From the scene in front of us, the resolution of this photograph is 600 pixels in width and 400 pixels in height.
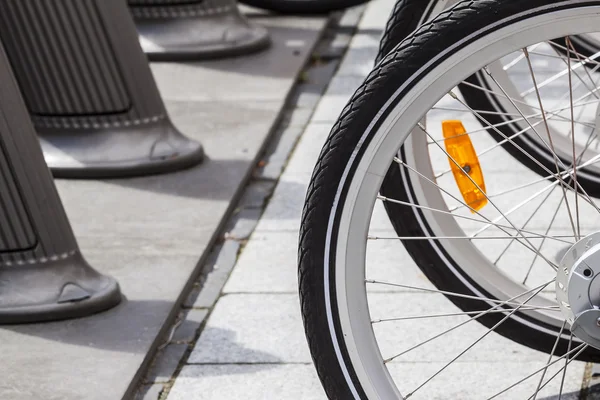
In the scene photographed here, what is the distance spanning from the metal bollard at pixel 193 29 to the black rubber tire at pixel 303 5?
813 millimetres

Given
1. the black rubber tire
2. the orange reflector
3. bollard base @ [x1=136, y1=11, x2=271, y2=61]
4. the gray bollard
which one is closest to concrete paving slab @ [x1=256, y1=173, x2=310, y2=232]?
the gray bollard

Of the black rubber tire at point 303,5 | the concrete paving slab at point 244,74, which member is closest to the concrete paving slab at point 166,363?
the concrete paving slab at point 244,74

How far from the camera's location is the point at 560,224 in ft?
12.6

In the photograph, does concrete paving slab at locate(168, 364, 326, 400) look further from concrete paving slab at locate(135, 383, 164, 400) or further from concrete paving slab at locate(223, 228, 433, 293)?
concrete paving slab at locate(223, 228, 433, 293)

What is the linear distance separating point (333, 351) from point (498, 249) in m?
1.62

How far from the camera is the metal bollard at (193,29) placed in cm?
618

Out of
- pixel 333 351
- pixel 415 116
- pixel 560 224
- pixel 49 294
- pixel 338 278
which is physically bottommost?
pixel 560 224

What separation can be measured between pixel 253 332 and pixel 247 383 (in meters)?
0.32

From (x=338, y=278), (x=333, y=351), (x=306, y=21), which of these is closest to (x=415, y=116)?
(x=338, y=278)

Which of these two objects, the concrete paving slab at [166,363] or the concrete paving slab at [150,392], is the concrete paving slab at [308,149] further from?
the concrete paving slab at [150,392]

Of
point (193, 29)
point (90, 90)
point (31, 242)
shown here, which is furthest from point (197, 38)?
point (31, 242)

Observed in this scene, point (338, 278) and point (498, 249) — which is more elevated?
point (338, 278)

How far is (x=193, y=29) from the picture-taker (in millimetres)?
6281

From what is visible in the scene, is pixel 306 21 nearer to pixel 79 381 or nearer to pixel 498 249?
pixel 498 249
